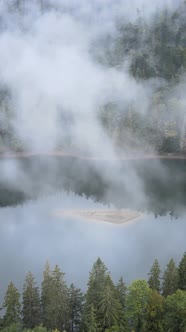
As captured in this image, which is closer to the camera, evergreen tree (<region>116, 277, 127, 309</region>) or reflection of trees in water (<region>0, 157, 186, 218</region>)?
evergreen tree (<region>116, 277, 127, 309</region>)

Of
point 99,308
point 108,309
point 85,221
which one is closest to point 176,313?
point 108,309

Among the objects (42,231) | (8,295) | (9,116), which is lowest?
(8,295)

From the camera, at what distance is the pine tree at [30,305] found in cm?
4706

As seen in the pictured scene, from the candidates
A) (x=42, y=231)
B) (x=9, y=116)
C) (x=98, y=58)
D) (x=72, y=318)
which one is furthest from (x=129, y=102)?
(x=72, y=318)

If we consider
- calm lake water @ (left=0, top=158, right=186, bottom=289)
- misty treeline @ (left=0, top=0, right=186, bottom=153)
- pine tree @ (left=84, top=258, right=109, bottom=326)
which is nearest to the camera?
pine tree @ (left=84, top=258, right=109, bottom=326)

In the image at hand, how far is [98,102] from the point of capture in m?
144

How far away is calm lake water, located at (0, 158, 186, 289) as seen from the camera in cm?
7006

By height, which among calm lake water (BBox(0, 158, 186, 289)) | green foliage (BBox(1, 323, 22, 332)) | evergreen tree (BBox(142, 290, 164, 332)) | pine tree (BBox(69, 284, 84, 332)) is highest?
calm lake water (BBox(0, 158, 186, 289))

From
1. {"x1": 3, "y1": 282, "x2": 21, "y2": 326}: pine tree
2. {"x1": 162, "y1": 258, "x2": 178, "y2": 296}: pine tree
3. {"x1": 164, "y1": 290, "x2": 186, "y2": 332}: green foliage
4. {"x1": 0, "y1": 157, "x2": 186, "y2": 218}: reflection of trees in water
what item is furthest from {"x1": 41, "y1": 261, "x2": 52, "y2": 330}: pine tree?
{"x1": 0, "y1": 157, "x2": 186, "y2": 218}: reflection of trees in water

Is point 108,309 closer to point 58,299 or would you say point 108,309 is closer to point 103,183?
point 58,299

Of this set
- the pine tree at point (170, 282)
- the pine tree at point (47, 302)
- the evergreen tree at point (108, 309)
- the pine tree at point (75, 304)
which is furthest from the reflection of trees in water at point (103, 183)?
the evergreen tree at point (108, 309)

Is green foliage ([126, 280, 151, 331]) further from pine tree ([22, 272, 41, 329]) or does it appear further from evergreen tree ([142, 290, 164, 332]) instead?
pine tree ([22, 272, 41, 329])

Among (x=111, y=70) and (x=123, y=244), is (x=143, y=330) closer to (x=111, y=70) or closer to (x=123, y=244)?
(x=123, y=244)

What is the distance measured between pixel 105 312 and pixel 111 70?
112159 millimetres
